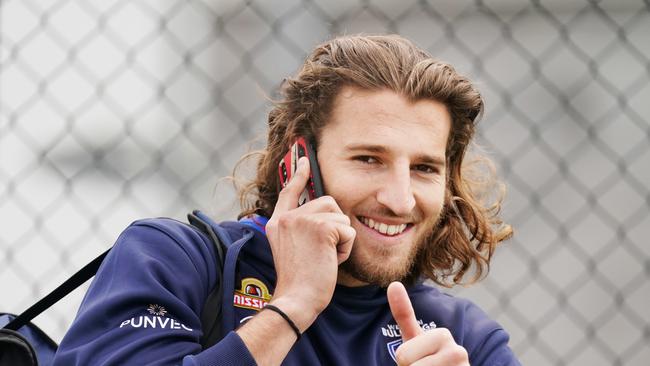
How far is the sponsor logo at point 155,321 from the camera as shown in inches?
67.1

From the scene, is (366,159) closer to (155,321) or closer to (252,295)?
(252,295)

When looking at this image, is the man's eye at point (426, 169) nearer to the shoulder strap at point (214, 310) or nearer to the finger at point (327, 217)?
the finger at point (327, 217)

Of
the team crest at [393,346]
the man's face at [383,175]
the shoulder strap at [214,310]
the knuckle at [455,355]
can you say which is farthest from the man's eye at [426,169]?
the knuckle at [455,355]

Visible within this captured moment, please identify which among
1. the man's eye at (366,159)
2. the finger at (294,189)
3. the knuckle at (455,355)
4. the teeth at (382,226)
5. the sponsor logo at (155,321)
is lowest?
the knuckle at (455,355)

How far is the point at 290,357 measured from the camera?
1.93 meters

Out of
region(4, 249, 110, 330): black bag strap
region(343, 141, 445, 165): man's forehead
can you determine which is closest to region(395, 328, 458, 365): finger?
region(343, 141, 445, 165): man's forehead

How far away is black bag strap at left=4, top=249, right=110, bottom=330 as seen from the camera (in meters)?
1.82

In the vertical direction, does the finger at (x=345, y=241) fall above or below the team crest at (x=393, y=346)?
above

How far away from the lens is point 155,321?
1717 millimetres

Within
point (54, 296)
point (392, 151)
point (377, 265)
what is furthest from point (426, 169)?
point (54, 296)

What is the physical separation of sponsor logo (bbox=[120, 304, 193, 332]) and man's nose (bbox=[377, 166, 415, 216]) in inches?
20.5

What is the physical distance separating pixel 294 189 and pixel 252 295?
0.25 meters

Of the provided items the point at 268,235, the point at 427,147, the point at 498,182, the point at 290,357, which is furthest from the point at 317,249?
the point at 498,182

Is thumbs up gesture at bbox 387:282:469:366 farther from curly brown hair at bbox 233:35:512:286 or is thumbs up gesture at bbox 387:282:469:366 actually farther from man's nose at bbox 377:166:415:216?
curly brown hair at bbox 233:35:512:286
